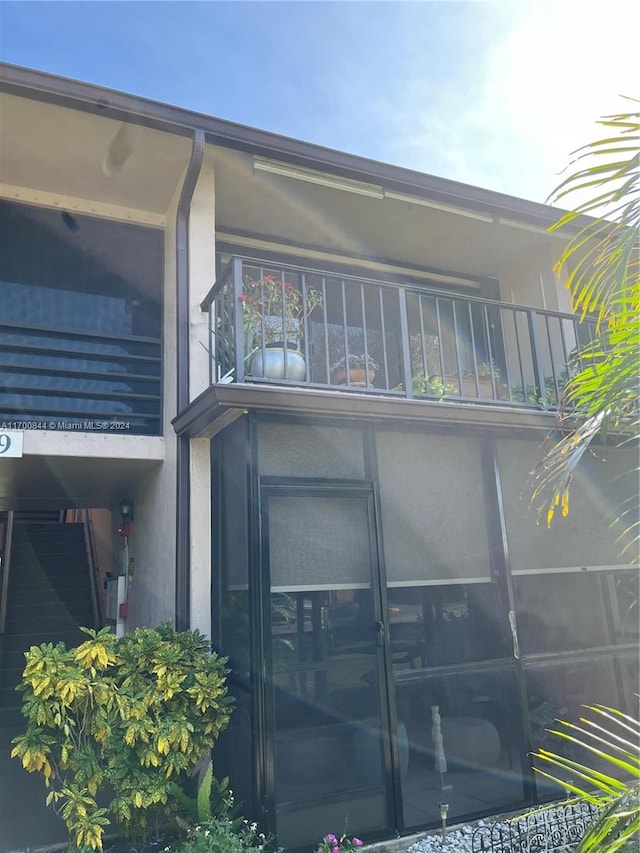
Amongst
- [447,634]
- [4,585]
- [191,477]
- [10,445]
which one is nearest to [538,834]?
[447,634]

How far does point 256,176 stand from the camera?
5266 mm

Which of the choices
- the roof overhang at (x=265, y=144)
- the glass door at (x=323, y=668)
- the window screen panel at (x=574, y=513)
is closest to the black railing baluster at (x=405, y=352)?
the glass door at (x=323, y=668)

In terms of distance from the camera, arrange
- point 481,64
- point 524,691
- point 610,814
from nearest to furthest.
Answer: point 610,814, point 524,691, point 481,64

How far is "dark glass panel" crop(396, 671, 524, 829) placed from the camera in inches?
172

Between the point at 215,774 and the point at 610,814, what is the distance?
2.99 m

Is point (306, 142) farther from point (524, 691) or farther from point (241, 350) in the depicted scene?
point (524, 691)

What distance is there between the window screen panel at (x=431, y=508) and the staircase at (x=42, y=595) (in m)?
4.84

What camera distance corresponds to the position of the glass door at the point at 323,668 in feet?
12.3

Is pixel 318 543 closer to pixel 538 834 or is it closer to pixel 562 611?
pixel 538 834

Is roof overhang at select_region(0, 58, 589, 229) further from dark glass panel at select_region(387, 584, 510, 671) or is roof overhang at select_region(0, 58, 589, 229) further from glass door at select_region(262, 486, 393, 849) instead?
dark glass panel at select_region(387, 584, 510, 671)

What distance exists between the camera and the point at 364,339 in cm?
448

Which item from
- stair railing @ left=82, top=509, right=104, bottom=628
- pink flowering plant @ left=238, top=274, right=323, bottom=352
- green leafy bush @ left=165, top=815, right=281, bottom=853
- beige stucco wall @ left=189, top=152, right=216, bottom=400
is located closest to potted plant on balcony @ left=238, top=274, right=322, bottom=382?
pink flowering plant @ left=238, top=274, right=323, bottom=352

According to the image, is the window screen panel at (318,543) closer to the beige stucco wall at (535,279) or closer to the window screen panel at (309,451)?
the window screen panel at (309,451)

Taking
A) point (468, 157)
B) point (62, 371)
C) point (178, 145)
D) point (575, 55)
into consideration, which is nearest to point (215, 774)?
point (62, 371)
